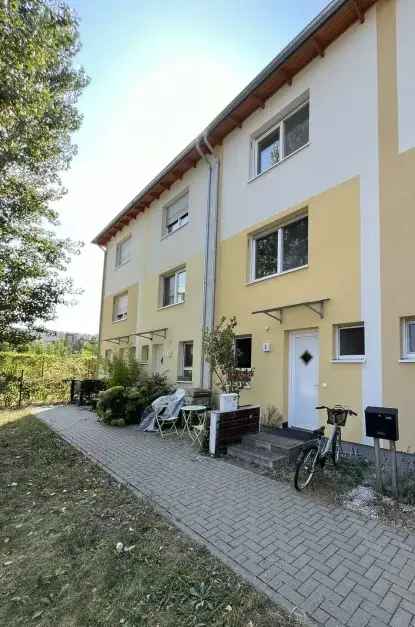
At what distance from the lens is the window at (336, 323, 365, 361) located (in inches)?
270

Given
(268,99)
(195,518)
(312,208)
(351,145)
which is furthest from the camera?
(268,99)

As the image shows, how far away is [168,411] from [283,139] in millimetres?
8080

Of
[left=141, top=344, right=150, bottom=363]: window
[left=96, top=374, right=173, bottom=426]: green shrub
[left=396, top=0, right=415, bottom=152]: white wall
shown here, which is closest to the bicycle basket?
[left=396, top=0, right=415, bottom=152]: white wall

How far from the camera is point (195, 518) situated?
4.11 metres

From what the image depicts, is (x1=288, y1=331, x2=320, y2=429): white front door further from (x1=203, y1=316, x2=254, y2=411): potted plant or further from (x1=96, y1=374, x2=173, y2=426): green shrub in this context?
(x1=96, y1=374, x2=173, y2=426): green shrub

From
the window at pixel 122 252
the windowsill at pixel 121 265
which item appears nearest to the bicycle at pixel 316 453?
the windowsill at pixel 121 265

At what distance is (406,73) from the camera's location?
255 inches

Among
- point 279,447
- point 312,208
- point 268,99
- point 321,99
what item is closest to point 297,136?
point 321,99

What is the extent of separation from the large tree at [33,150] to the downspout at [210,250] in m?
4.41

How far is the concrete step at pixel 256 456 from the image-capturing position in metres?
5.95

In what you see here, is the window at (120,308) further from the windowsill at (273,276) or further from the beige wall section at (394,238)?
the beige wall section at (394,238)

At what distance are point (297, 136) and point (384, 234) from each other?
416 centimetres

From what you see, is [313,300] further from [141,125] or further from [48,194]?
[48,194]

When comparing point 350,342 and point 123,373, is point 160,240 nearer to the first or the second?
point 123,373
